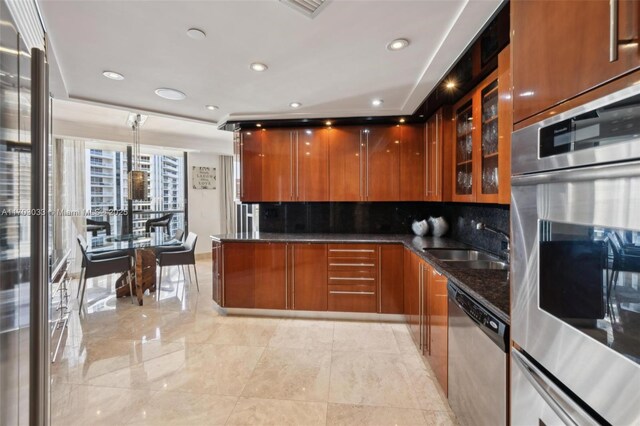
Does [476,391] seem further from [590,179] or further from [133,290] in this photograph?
[133,290]

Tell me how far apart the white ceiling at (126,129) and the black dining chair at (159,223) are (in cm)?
154

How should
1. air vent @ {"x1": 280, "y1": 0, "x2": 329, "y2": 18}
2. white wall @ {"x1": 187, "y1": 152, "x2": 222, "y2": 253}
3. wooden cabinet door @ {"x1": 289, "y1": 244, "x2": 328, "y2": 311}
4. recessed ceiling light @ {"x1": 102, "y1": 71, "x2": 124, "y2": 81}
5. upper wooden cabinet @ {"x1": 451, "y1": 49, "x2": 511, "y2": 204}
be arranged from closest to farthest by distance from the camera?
air vent @ {"x1": 280, "y1": 0, "x2": 329, "y2": 18}, upper wooden cabinet @ {"x1": 451, "y1": 49, "x2": 511, "y2": 204}, recessed ceiling light @ {"x1": 102, "y1": 71, "x2": 124, "y2": 81}, wooden cabinet door @ {"x1": 289, "y1": 244, "x2": 328, "y2": 311}, white wall @ {"x1": 187, "y1": 152, "x2": 222, "y2": 253}

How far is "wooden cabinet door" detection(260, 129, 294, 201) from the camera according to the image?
3.63 meters

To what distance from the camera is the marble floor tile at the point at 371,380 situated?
1.93 m

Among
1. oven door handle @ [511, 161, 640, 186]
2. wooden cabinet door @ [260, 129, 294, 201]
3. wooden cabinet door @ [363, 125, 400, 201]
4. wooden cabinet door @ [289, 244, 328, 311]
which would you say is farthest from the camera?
wooden cabinet door @ [260, 129, 294, 201]

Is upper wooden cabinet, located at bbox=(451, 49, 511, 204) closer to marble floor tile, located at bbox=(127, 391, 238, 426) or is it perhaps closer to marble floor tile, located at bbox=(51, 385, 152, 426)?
marble floor tile, located at bbox=(127, 391, 238, 426)

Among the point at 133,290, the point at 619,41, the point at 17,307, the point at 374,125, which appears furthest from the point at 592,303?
the point at 133,290

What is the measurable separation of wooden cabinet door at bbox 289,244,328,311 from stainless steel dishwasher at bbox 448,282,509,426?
1.70m

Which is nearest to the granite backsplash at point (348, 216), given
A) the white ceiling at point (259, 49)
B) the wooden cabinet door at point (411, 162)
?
the wooden cabinet door at point (411, 162)

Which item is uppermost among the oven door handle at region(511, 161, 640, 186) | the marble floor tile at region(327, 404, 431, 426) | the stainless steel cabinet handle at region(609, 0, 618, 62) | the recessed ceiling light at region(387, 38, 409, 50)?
the recessed ceiling light at region(387, 38, 409, 50)

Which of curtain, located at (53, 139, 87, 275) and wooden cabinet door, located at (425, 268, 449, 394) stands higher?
curtain, located at (53, 139, 87, 275)

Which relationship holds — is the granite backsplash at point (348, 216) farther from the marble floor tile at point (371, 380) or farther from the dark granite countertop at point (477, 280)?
the marble floor tile at point (371, 380)

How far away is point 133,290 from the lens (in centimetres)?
404

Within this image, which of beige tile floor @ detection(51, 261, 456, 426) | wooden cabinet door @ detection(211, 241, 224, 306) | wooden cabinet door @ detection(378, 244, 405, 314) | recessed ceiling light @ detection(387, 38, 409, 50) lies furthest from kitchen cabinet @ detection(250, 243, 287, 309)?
recessed ceiling light @ detection(387, 38, 409, 50)
